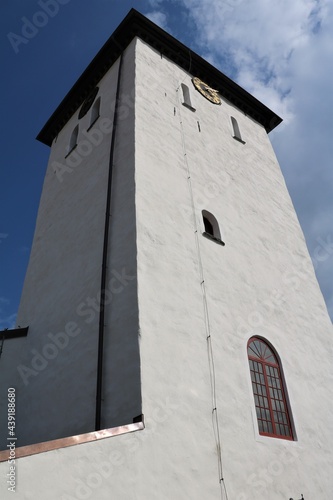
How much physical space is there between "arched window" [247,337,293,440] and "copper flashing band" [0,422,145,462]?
313 cm

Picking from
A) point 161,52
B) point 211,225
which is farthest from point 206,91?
point 211,225

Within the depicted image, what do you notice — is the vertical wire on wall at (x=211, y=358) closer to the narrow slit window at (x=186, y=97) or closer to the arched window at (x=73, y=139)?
the narrow slit window at (x=186, y=97)

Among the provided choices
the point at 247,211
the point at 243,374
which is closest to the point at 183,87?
the point at 247,211

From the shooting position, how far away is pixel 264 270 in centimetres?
1173

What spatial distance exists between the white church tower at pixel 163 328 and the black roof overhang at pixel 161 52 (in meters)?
1.16

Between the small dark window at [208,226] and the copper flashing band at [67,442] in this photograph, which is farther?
the small dark window at [208,226]

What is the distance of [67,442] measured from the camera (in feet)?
19.1

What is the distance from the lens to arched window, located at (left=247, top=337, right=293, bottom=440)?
29.2 feet

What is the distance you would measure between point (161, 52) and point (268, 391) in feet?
40.4

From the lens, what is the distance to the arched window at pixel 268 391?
351 inches

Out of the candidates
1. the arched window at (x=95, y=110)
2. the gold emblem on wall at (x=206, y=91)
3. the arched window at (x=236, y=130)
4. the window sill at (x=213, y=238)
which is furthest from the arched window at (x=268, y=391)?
the gold emblem on wall at (x=206, y=91)

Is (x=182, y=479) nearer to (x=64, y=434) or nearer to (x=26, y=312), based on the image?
(x=64, y=434)

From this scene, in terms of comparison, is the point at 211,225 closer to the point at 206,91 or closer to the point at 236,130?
the point at 236,130

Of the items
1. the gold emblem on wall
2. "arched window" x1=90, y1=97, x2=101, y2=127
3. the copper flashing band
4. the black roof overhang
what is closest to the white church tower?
the copper flashing band
